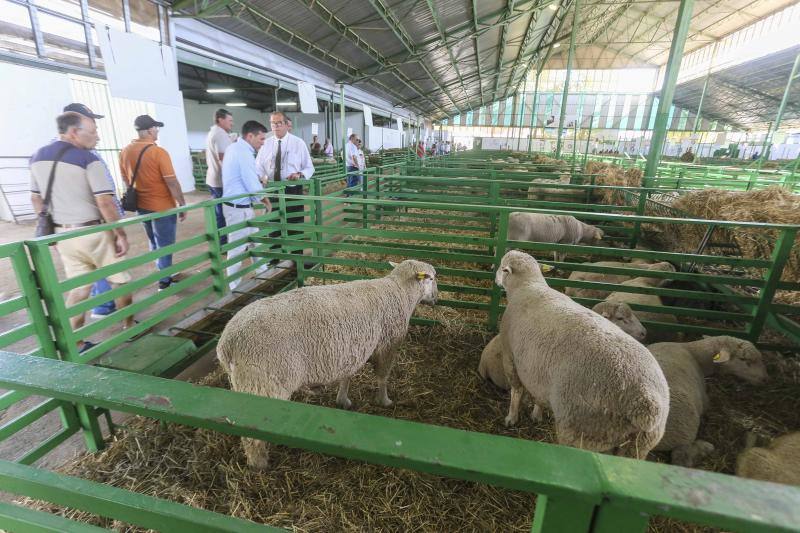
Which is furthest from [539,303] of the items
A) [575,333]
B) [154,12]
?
[154,12]

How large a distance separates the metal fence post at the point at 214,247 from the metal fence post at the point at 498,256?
290 cm

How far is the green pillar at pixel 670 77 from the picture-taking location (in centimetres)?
601

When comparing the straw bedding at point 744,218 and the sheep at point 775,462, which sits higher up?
the straw bedding at point 744,218

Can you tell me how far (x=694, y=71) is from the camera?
1487 inches

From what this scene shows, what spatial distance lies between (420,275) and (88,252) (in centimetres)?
295

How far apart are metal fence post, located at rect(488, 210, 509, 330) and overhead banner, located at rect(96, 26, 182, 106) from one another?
6.12 meters

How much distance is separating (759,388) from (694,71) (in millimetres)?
49364

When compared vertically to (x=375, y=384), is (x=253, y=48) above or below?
above

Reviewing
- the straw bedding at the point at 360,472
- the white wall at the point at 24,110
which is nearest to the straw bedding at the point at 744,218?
the straw bedding at the point at 360,472

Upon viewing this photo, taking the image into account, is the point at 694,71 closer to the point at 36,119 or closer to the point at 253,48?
the point at 253,48

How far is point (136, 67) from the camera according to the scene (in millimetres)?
6043

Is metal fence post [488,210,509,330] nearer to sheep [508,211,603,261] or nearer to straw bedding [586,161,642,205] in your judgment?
sheep [508,211,603,261]

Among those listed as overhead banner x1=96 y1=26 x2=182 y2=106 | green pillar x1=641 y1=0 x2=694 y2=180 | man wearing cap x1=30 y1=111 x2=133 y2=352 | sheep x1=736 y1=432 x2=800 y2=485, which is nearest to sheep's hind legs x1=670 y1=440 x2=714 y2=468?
sheep x1=736 y1=432 x2=800 y2=485

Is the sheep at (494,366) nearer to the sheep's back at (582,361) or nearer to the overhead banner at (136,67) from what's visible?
the sheep's back at (582,361)
